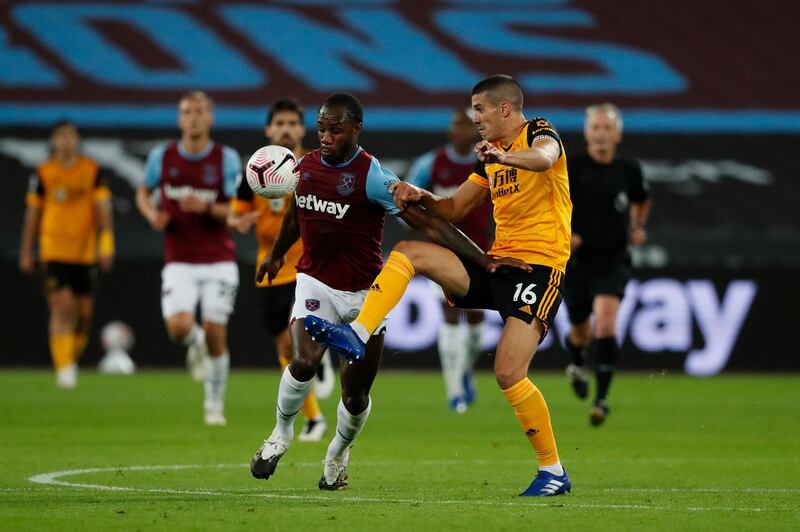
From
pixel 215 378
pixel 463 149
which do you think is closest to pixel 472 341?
pixel 463 149

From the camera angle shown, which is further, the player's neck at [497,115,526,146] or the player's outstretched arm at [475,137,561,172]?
the player's neck at [497,115,526,146]

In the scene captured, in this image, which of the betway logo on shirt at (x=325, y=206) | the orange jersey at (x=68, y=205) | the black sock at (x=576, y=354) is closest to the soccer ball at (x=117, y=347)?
the orange jersey at (x=68, y=205)

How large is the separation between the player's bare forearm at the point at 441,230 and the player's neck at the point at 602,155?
213 inches

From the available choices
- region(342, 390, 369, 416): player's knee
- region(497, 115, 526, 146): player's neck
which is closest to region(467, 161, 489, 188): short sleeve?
region(497, 115, 526, 146): player's neck

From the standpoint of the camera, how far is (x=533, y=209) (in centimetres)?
788

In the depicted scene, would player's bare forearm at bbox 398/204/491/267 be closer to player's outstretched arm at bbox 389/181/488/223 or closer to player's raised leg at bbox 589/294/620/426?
player's outstretched arm at bbox 389/181/488/223

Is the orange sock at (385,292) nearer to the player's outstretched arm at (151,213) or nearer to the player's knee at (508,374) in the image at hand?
the player's knee at (508,374)

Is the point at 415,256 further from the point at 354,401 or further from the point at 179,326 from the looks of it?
the point at 179,326

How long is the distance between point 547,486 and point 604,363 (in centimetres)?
491

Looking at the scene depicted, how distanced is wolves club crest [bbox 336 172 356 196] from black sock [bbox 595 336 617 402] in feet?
16.0

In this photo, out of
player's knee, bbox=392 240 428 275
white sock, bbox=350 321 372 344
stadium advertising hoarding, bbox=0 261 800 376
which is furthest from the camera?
stadium advertising hoarding, bbox=0 261 800 376

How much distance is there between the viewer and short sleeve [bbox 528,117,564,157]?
25.1 ft

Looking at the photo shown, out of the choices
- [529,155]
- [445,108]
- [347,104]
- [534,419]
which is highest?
[445,108]

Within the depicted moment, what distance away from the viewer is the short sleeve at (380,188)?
791cm
